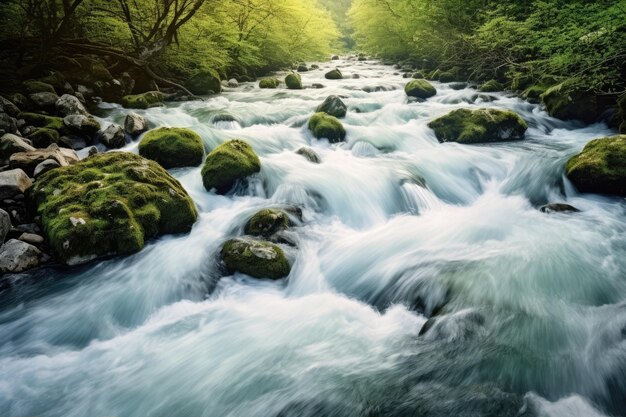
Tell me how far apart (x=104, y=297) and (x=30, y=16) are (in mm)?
6968

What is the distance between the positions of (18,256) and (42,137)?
349 centimetres

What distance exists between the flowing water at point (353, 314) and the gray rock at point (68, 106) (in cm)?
350

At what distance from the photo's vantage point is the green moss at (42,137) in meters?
6.59

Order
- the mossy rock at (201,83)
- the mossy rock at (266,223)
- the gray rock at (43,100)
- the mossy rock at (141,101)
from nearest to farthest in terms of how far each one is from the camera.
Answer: the mossy rock at (266,223), the gray rock at (43,100), the mossy rock at (141,101), the mossy rock at (201,83)

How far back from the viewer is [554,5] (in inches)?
327

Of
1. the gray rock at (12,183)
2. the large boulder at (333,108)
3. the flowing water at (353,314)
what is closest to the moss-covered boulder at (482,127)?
the flowing water at (353,314)

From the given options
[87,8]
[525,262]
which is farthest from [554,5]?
[87,8]

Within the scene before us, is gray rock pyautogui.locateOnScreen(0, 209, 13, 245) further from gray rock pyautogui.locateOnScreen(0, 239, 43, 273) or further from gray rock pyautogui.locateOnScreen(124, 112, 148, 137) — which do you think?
gray rock pyautogui.locateOnScreen(124, 112, 148, 137)

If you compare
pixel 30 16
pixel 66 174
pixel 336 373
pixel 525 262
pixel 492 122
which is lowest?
pixel 336 373

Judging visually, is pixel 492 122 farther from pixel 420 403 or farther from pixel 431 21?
pixel 431 21

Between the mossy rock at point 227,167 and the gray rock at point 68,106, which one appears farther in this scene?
the gray rock at point 68,106

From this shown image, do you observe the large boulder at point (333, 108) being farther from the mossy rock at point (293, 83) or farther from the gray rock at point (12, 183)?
the gray rock at point (12, 183)

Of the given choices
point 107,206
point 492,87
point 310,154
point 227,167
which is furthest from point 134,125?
point 492,87

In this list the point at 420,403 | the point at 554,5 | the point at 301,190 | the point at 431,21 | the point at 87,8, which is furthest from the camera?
the point at 431,21
